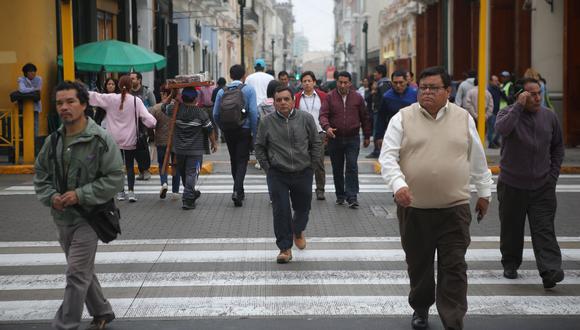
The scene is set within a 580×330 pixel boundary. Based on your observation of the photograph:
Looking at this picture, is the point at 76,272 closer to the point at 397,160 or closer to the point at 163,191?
the point at 397,160

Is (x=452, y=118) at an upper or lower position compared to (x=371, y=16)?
lower

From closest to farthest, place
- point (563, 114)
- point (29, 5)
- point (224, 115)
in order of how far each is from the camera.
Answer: point (224, 115) < point (29, 5) < point (563, 114)

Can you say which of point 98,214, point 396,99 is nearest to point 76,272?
point 98,214

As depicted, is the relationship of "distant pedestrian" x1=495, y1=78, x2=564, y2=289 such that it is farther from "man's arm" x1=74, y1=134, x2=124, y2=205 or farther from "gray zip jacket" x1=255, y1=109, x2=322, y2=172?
"man's arm" x1=74, y1=134, x2=124, y2=205

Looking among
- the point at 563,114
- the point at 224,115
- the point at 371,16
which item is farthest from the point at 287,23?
the point at 224,115

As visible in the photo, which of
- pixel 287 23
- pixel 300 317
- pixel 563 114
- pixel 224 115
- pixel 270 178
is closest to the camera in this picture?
pixel 300 317

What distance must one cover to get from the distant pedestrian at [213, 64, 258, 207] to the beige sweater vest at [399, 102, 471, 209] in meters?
6.57

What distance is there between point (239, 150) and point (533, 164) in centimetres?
565

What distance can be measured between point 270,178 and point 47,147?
3148mm

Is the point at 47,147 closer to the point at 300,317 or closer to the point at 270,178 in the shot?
the point at 300,317

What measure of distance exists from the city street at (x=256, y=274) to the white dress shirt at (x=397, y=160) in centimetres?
108

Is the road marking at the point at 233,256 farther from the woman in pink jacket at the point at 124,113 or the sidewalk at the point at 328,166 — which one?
the sidewalk at the point at 328,166

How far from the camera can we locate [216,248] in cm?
962

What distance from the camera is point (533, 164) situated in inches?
308
